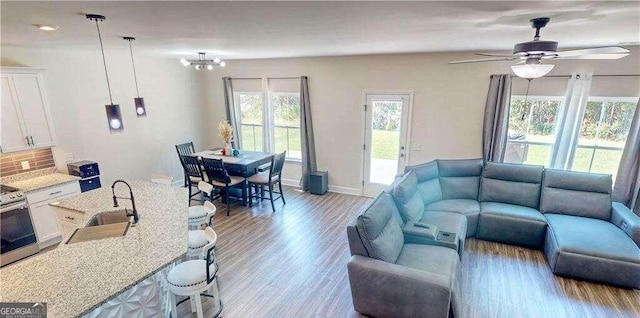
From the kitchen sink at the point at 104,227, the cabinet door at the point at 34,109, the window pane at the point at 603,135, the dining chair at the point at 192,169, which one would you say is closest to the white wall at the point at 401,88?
the window pane at the point at 603,135

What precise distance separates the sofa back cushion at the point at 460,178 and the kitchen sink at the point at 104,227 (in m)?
4.25

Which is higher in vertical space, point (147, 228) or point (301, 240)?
point (147, 228)

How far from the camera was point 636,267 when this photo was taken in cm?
308

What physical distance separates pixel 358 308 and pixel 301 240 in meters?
1.62

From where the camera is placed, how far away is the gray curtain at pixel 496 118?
465cm

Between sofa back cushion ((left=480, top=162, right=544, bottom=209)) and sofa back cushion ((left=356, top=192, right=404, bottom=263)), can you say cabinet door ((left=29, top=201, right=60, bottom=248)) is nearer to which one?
sofa back cushion ((left=356, top=192, right=404, bottom=263))

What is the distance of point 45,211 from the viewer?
13.0 feet

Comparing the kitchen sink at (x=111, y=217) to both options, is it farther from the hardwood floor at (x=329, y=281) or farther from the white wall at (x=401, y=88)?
the white wall at (x=401, y=88)

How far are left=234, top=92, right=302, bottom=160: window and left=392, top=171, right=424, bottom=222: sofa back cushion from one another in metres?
3.14

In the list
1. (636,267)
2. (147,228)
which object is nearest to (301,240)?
(147,228)

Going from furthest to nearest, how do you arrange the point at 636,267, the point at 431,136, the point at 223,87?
the point at 223,87, the point at 431,136, the point at 636,267

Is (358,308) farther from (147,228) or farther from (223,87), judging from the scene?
(223,87)

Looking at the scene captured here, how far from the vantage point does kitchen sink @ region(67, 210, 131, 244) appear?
8.02ft

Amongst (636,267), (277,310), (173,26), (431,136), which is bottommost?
(277,310)
